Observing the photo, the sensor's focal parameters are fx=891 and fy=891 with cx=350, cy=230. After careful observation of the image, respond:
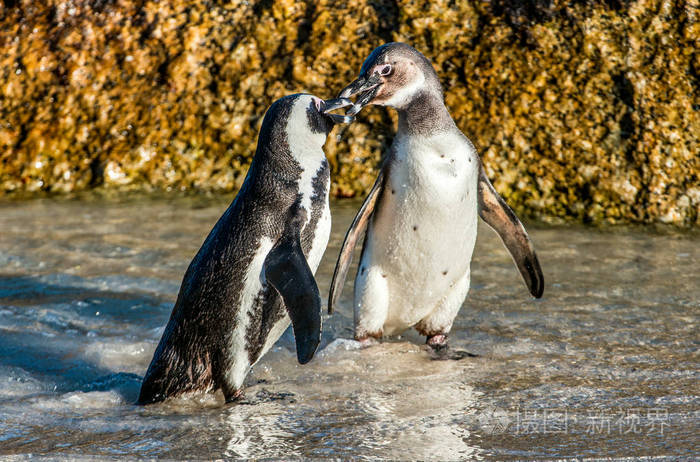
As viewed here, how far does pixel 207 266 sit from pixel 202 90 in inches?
151

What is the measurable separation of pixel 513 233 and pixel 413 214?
56 centimetres

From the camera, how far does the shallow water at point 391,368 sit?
8.57 ft

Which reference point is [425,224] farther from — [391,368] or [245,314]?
[245,314]

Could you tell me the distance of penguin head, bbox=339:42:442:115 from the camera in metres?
3.62

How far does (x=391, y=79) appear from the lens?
3625 millimetres

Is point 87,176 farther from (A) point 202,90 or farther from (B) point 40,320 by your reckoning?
(B) point 40,320

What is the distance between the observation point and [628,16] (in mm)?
6082

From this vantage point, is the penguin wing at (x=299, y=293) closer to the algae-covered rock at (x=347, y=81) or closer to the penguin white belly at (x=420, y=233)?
the penguin white belly at (x=420, y=233)

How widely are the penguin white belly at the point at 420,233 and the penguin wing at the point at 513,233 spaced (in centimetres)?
15

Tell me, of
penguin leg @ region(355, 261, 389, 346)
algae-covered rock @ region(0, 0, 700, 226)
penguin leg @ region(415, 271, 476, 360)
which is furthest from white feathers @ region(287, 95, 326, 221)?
algae-covered rock @ region(0, 0, 700, 226)

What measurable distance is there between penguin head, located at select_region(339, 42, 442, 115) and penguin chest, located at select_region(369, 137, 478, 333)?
19 cm

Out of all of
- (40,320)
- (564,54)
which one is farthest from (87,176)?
(564,54)

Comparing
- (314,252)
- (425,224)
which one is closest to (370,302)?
(425,224)

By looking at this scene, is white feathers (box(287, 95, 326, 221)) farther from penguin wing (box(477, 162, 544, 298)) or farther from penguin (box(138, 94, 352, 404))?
penguin wing (box(477, 162, 544, 298))
